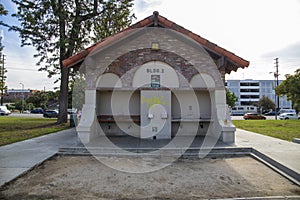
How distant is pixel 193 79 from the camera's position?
10.2 m

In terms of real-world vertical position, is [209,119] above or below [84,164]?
above

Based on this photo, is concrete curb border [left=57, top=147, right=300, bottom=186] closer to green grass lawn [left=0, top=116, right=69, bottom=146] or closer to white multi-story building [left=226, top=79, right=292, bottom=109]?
green grass lawn [left=0, top=116, right=69, bottom=146]

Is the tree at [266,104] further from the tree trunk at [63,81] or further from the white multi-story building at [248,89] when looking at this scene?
the tree trunk at [63,81]

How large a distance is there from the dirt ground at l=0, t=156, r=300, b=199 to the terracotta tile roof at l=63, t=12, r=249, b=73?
4.19 m

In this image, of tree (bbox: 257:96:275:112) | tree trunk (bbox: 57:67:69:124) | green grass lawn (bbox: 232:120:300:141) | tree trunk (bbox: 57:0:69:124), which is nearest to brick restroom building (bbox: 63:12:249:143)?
green grass lawn (bbox: 232:120:300:141)

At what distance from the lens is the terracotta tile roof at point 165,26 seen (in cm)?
925

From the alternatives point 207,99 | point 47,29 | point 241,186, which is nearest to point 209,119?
point 207,99

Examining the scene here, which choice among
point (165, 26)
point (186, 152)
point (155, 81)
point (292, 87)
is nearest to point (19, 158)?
point (186, 152)

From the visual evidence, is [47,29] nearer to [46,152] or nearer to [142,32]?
[142,32]

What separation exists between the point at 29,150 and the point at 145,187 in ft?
17.2

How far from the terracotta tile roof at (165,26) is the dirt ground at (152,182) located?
165 inches

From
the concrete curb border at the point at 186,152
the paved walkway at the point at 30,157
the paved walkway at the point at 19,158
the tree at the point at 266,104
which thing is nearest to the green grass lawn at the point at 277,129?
the paved walkway at the point at 30,157

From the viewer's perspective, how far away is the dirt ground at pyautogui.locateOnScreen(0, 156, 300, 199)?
4.61 metres

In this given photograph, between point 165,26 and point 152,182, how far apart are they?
6792 millimetres
